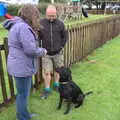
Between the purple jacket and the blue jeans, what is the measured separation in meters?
0.12

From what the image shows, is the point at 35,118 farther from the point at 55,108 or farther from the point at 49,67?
the point at 49,67

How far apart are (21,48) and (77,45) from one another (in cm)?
424

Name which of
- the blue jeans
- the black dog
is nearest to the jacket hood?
the blue jeans

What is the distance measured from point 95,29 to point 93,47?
0.64m

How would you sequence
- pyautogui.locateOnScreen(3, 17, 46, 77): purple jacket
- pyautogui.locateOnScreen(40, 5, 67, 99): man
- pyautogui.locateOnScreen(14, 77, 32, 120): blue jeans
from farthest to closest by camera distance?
1. pyautogui.locateOnScreen(40, 5, 67, 99): man
2. pyautogui.locateOnScreen(14, 77, 32, 120): blue jeans
3. pyautogui.locateOnScreen(3, 17, 46, 77): purple jacket

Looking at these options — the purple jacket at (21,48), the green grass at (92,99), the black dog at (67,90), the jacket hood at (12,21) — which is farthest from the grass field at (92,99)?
the jacket hood at (12,21)

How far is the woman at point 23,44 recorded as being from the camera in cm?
328

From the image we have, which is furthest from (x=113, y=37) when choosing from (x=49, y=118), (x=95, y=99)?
(x=49, y=118)

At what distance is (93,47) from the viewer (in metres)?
9.45

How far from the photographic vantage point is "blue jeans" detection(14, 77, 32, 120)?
359 cm

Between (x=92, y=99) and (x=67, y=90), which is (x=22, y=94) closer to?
(x=67, y=90)

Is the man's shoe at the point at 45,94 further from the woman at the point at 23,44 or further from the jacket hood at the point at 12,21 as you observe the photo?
the jacket hood at the point at 12,21

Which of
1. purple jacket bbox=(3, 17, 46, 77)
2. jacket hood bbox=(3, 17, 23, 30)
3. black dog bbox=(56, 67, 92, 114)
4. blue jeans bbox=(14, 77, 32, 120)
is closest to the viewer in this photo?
purple jacket bbox=(3, 17, 46, 77)

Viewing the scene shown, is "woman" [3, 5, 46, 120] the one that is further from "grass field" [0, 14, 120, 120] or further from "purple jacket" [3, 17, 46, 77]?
"grass field" [0, 14, 120, 120]
